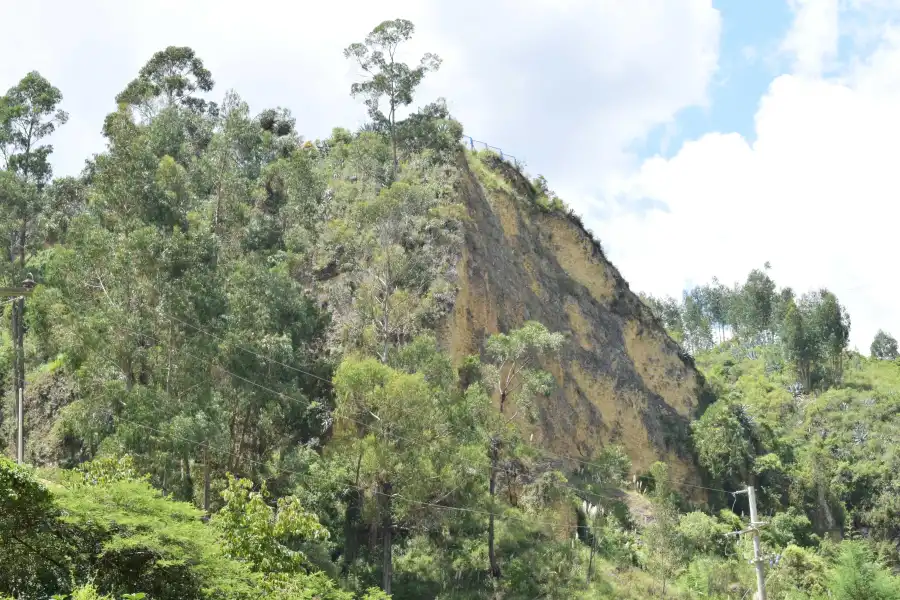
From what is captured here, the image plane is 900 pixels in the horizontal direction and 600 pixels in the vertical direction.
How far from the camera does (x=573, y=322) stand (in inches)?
1626

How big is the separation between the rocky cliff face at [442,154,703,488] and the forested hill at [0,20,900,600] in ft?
0.45

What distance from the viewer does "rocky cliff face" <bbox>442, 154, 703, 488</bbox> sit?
3603cm

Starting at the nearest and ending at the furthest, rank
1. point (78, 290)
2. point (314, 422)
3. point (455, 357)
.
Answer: point (78, 290)
point (314, 422)
point (455, 357)

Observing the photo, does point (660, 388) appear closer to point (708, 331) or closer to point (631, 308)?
point (631, 308)

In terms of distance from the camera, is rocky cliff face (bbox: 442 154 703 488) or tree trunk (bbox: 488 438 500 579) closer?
tree trunk (bbox: 488 438 500 579)

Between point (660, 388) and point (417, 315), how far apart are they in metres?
16.1

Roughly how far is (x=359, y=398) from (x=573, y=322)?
17755mm

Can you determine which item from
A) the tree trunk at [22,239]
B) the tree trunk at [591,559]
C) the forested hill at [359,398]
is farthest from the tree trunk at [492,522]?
the tree trunk at [22,239]

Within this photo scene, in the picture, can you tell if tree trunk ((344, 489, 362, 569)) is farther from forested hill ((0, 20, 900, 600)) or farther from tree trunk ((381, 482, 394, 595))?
tree trunk ((381, 482, 394, 595))

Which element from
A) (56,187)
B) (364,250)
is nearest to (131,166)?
(364,250)

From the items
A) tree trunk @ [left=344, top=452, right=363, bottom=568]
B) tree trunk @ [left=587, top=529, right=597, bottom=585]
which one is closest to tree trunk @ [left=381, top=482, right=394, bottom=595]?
tree trunk @ [left=344, top=452, right=363, bottom=568]

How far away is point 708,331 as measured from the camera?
272 ft

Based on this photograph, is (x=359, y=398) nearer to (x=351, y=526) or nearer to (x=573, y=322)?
(x=351, y=526)

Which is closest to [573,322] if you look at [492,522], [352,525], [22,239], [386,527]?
[492,522]
